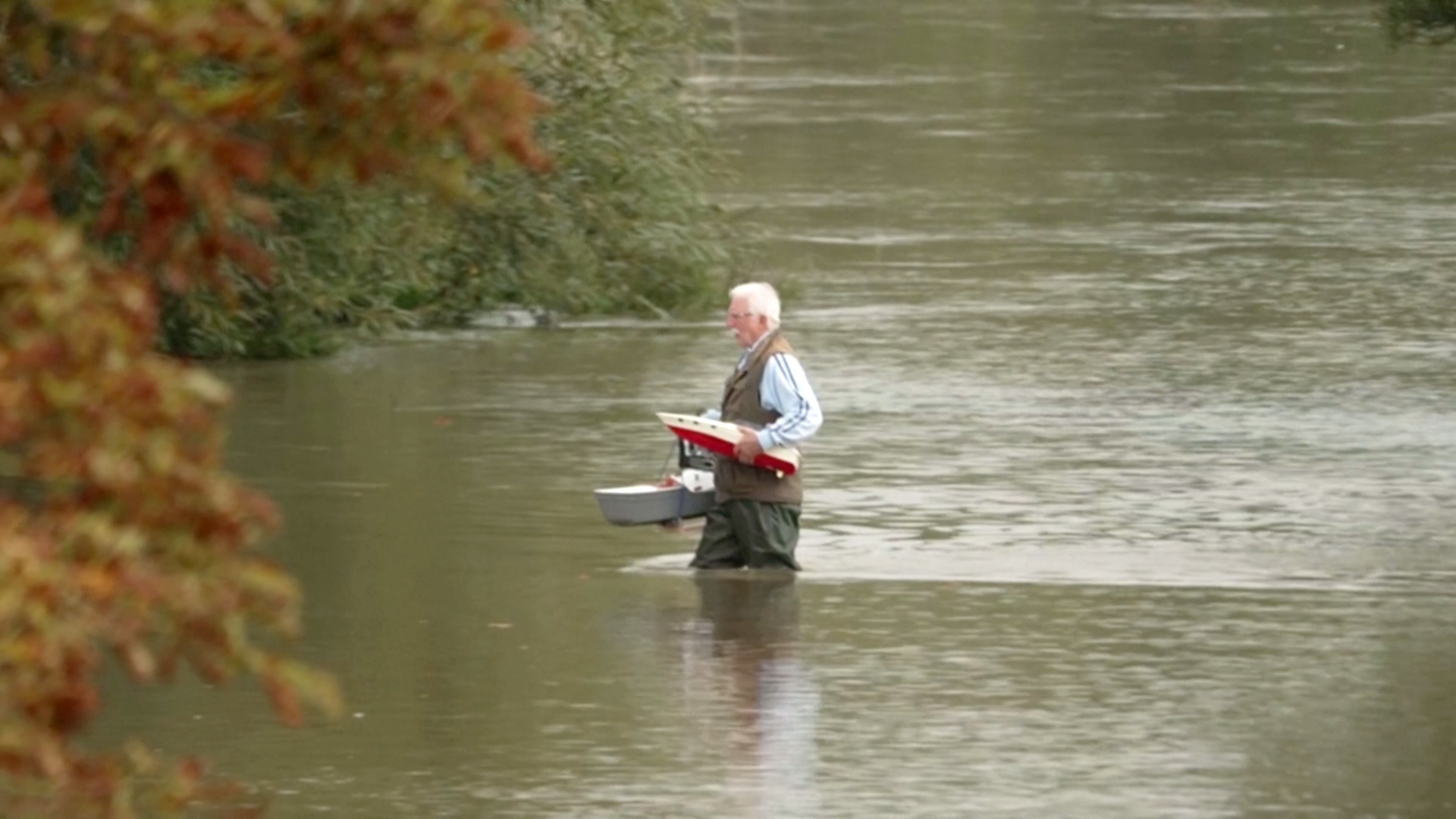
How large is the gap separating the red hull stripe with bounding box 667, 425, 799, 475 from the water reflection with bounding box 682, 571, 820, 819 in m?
0.44


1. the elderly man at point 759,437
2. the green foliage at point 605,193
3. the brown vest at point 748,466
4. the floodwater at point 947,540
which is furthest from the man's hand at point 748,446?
the green foliage at point 605,193

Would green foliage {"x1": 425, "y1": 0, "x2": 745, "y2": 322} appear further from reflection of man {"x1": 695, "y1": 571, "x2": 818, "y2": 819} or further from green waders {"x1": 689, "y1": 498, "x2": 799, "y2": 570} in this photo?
reflection of man {"x1": 695, "y1": 571, "x2": 818, "y2": 819}

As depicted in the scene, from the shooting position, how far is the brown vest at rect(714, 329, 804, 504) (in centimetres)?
1246

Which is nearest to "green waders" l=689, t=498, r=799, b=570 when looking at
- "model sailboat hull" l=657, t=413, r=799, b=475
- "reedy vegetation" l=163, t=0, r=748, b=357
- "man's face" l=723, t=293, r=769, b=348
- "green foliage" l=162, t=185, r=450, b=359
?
"model sailboat hull" l=657, t=413, r=799, b=475

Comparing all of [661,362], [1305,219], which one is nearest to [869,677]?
[661,362]

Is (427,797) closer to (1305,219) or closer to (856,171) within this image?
(1305,219)

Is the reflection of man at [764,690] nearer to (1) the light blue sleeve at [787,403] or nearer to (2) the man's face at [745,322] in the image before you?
(1) the light blue sleeve at [787,403]

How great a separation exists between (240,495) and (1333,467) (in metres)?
11.6

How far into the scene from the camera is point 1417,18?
21.2 metres

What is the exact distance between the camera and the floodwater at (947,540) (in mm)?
9422

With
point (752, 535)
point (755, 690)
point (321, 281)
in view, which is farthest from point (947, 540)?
point (321, 281)

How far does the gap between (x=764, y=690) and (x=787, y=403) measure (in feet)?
6.74

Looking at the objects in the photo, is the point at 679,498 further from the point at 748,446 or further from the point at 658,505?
the point at 748,446

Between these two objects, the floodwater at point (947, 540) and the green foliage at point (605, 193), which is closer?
the floodwater at point (947, 540)
